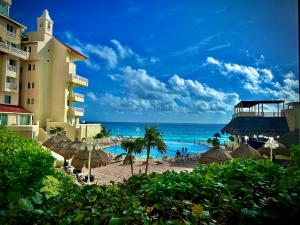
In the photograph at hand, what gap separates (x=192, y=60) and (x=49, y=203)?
1055 cm

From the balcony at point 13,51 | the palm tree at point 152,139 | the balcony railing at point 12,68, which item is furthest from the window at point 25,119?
the palm tree at point 152,139

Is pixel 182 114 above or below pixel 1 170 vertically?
above

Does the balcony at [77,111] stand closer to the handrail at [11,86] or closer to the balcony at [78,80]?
the balcony at [78,80]

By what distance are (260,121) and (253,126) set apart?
455mm

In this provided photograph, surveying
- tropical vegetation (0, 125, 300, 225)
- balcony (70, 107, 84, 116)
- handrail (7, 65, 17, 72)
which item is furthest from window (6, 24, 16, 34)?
tropical vegetation (0, 125, 300, 225)

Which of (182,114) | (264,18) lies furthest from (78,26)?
(182,114)

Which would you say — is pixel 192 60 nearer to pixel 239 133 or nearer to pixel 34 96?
pixel 239 133

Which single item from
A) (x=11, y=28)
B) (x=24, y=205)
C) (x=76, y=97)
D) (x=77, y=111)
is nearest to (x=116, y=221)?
(x=24, y=205)

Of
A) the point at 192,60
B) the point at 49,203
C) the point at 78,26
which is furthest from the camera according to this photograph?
the point at 192,60

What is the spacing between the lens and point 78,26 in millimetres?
3213

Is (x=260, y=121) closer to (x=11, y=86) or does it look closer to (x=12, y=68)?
(x=11, y=86)

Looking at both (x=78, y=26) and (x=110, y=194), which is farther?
(x=78, y=26)

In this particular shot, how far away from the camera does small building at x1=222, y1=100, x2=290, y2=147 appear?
426 inches

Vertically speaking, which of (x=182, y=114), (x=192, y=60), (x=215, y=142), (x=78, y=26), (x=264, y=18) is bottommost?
(x=215, y=142)
